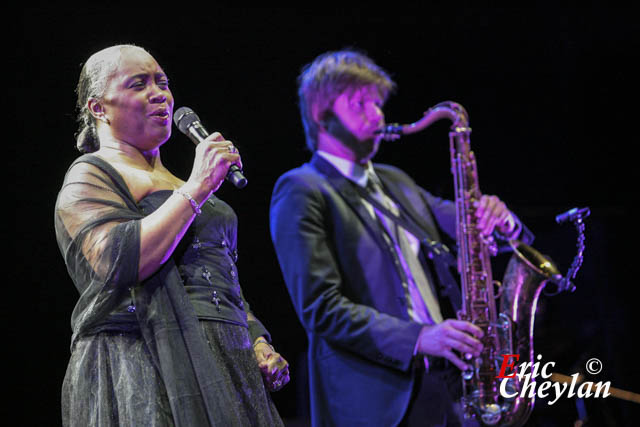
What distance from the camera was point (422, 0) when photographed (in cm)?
364

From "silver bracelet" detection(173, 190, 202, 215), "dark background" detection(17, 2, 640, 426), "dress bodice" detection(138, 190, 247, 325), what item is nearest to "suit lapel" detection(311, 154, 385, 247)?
"dark background" detection(17, 2, 640, 426)

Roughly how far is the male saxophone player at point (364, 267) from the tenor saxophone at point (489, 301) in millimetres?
61

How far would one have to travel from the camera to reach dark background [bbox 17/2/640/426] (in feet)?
10.3

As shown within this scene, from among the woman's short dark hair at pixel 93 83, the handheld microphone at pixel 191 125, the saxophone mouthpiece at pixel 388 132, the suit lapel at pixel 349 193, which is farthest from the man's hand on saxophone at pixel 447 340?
the woman's short dark hair at pixel 93 83

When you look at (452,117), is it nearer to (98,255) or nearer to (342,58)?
(342,58)

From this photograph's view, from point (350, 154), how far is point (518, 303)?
2.82 ft

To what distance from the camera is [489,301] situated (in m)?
2.66

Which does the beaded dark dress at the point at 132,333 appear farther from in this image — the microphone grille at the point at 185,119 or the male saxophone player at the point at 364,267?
the male saxophone player at the point at 364,267

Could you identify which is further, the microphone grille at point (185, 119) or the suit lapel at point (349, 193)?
the suit lapel at point (349, 193)

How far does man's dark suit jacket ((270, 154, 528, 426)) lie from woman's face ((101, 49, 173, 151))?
81cm

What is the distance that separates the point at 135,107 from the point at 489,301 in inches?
60.0

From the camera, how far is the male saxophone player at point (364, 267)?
91.6 inches

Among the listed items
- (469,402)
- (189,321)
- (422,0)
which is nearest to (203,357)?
(189,321)

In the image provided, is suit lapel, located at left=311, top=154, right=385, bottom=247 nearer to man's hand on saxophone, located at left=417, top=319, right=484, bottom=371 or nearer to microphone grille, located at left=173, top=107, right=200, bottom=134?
man's hand on saxophone, located at left=417, top=319, right=484, bottom=371
